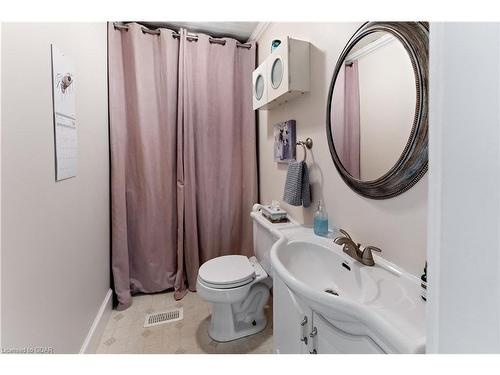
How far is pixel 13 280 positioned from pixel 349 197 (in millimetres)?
1356

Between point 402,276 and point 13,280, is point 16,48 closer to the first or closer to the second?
point 13,280

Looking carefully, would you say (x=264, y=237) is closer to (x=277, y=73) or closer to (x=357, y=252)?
(x=357, y=252)

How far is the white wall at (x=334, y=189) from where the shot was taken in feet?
2.98

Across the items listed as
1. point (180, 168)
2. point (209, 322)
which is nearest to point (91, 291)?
point (209, 322)

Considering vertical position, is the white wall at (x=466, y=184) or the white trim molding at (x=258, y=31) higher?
the white trim molding at (x=258, y=31)

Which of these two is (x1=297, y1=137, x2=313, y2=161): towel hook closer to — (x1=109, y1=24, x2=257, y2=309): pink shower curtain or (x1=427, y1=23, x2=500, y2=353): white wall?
(x1=109, y1=24, x2=257, y2=309): pink shower curtain

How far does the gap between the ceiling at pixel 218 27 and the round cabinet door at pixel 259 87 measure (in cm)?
59

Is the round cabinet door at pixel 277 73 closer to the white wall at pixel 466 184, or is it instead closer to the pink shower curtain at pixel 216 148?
the pink shower curtain at pixel 216 148

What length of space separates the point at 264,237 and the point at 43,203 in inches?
47.5

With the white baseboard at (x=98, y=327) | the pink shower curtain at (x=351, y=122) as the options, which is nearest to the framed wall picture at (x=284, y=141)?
the pink shower curtain at (x=351, y=122)

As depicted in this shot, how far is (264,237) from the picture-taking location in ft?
5.63

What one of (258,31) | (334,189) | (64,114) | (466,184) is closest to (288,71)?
(334,189)

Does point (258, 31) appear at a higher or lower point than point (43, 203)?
higher

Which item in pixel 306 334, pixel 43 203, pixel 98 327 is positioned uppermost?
pixel 43 203
